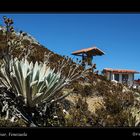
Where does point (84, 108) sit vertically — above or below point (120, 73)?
below

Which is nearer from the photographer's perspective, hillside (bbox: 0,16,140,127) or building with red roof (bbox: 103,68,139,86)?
building with red roof (bbox: 103,68,139,86)

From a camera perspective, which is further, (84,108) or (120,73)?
(84,108)

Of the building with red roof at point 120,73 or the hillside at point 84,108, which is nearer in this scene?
the building with red roof at point 120,73

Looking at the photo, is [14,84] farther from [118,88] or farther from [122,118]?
[118,88]

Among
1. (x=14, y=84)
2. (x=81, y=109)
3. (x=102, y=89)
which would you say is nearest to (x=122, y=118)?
(x=81, y=109)

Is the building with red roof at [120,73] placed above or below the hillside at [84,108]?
above

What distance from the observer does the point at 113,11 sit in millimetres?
3846

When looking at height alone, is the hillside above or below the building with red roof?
below
